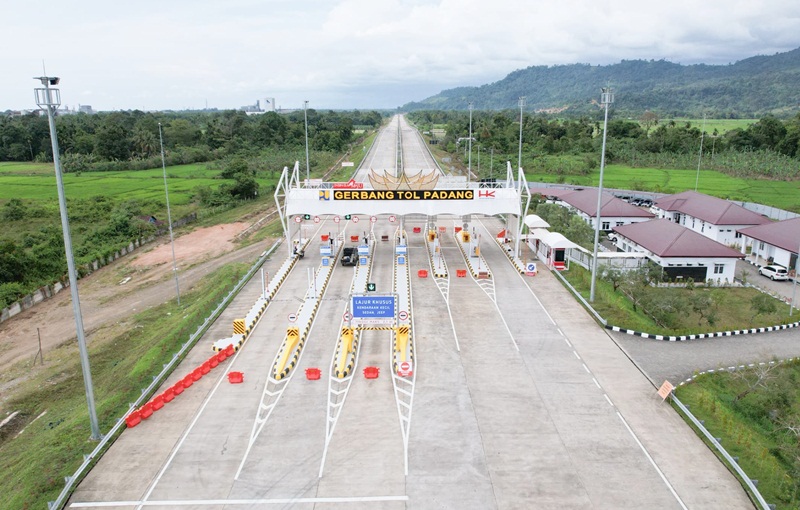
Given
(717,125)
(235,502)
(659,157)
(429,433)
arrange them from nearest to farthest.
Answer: (235,502), (429,433), (659,157), (717,125)

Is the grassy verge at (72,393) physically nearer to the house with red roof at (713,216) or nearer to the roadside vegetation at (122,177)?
the roadside vegetation at (122,177)

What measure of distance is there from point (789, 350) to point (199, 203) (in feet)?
198

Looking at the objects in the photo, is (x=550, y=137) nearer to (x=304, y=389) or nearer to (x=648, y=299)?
(x=648, y=299)

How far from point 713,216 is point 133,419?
46.3m

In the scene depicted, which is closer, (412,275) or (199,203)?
(412,275)

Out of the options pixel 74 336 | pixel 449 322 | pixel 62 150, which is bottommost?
pixel 74 336

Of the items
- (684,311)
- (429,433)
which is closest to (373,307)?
(429,433)

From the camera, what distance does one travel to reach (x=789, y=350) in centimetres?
2675

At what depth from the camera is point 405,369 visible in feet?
77.2

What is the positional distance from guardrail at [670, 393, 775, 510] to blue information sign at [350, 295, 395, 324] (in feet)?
40.6

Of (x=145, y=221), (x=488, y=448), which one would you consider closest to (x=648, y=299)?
(x=488, y=448)

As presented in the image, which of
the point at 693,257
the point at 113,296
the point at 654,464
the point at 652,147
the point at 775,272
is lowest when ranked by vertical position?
the point at 113,296

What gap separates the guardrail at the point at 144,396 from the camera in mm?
16625

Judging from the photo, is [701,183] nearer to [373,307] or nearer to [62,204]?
[373,307]
